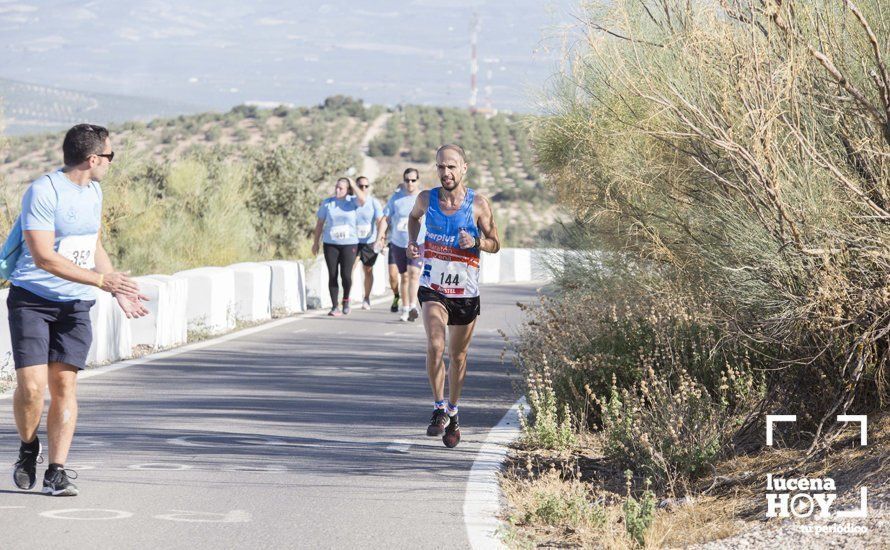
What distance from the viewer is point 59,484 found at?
25.2 ft

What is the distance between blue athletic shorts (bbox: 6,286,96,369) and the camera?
7652 millimetres

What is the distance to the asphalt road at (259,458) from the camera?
7.07m

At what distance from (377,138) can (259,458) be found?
86.4 m

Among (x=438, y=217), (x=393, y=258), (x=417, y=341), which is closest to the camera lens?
(x=438, y=217)

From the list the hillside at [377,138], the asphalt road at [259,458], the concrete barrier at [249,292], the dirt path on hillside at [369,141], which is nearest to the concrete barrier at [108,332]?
the asphalt road at [259,458]

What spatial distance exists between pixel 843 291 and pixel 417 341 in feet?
33.2

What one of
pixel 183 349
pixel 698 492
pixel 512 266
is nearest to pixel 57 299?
pixel 698 492

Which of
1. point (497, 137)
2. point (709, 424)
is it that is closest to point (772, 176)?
point (709, 424)

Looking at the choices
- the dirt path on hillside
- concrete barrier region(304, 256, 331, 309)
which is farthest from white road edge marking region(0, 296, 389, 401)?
the dirt path on hillside

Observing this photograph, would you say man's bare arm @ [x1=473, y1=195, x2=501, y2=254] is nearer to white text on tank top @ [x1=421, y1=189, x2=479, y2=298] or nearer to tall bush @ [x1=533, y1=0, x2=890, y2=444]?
white text on tank top @ [x1=421, y1=189, x2=479, y2=298]

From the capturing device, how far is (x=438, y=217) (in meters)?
9.80

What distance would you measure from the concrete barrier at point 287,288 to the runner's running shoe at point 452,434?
11861 mm

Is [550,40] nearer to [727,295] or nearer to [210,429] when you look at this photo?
[727,295]

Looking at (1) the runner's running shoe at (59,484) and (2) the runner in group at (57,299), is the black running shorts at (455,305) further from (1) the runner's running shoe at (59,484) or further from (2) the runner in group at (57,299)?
(1) the runner's running shoe at (59,484)
